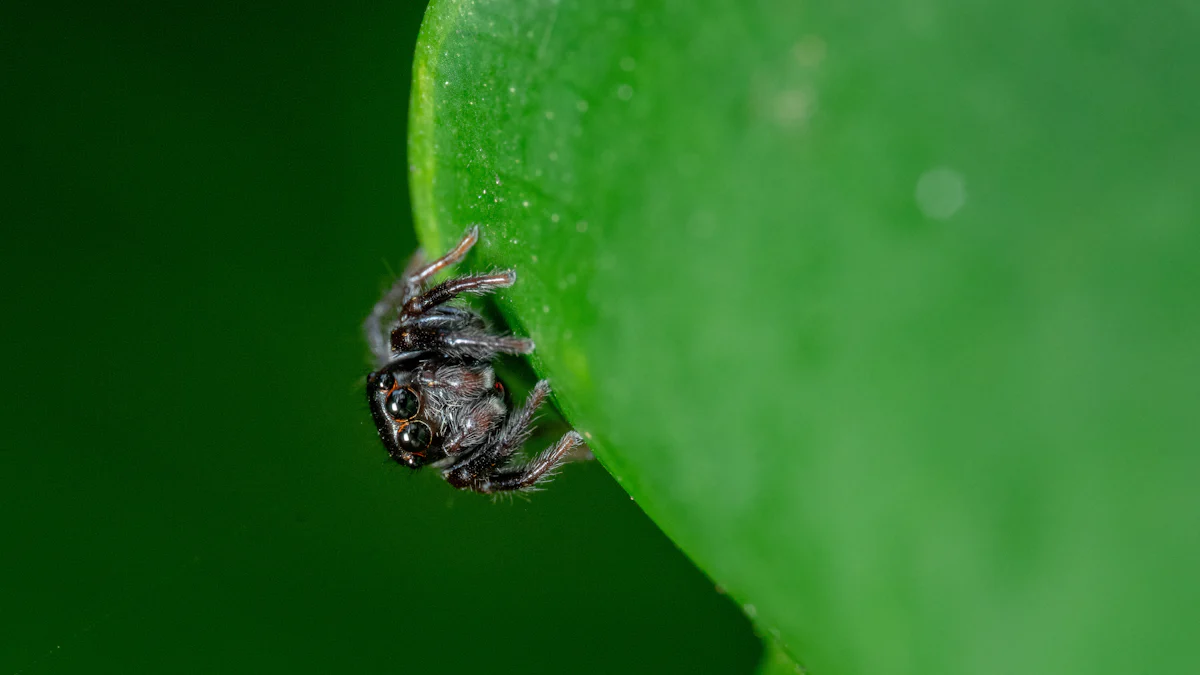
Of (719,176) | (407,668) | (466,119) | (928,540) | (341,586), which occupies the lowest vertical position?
(407,668)

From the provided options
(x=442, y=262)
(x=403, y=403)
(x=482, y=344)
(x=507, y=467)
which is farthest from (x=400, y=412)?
(x=442, y=262)

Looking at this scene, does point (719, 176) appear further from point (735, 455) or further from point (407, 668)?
point (407, 668)

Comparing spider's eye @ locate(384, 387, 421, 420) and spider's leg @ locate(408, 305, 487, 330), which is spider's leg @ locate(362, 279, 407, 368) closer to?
spider's eye @ locate(384, 387, 421, 420)

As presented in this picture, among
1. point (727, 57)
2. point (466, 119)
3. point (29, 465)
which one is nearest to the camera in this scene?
point (727, 57)

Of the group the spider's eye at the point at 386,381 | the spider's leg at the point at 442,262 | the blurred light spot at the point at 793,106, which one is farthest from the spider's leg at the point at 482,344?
the blurred light spot at the point at 793,106

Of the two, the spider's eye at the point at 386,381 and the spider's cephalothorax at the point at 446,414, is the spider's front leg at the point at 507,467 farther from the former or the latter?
the spider's eye at the point at 386,381

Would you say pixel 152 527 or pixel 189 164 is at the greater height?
pixel 189 164

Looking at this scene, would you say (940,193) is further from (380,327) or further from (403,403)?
(380,327)

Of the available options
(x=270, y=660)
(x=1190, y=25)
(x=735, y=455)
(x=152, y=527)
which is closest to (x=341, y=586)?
(x=270, y=660)
